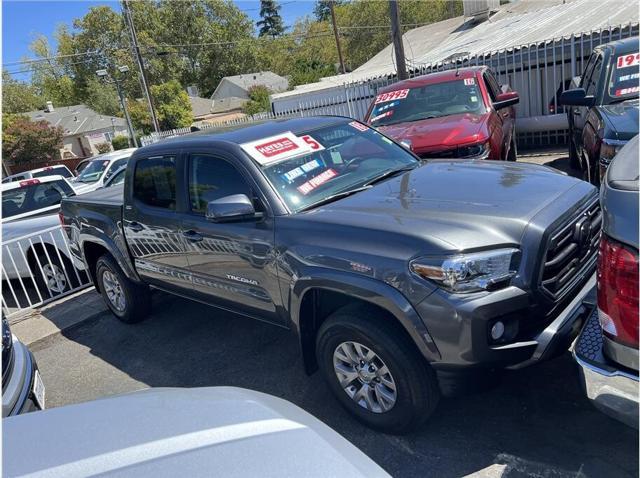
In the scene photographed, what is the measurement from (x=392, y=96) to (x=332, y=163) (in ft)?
13.8

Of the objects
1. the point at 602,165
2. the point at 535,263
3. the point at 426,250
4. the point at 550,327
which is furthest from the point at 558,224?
the point at 602,165

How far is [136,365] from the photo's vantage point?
456 cm

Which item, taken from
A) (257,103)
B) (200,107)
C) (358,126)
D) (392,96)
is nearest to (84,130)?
(200,107)

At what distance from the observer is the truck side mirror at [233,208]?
3.24 meters

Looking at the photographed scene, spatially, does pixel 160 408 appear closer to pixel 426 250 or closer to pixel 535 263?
pixel 426 250

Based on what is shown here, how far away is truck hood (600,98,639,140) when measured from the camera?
168 inches

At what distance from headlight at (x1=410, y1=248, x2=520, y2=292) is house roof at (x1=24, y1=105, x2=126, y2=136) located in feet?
185

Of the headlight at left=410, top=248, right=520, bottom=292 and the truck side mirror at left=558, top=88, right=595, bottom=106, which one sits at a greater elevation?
the truck side mirror at left=558, top=88, right=595, bottom=106

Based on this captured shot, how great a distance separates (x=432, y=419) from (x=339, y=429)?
586 mm

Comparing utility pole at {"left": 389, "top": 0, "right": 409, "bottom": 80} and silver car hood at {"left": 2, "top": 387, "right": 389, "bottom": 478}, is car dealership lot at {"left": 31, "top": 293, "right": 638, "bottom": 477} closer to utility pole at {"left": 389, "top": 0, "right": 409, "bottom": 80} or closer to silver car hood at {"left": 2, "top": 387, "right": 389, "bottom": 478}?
silver car hood at {"left": 2, "top": 387, "right": 389, "bottom": 478}

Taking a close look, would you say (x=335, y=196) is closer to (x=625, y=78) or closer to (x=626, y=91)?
(x=626, y=91)

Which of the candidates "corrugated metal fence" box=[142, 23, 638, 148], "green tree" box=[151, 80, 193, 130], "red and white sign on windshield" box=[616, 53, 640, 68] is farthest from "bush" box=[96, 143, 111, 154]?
"red and white sign on windshield" box=[616, 53, 640, 68]

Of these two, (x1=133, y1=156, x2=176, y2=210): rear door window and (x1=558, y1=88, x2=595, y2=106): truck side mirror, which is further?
(x1=558, y1=88, x2=595, y2=106): truck side mirror

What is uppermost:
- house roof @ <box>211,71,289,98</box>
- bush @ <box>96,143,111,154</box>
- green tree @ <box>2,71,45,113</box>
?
green tree @ <box>2,71,45,113</box>
